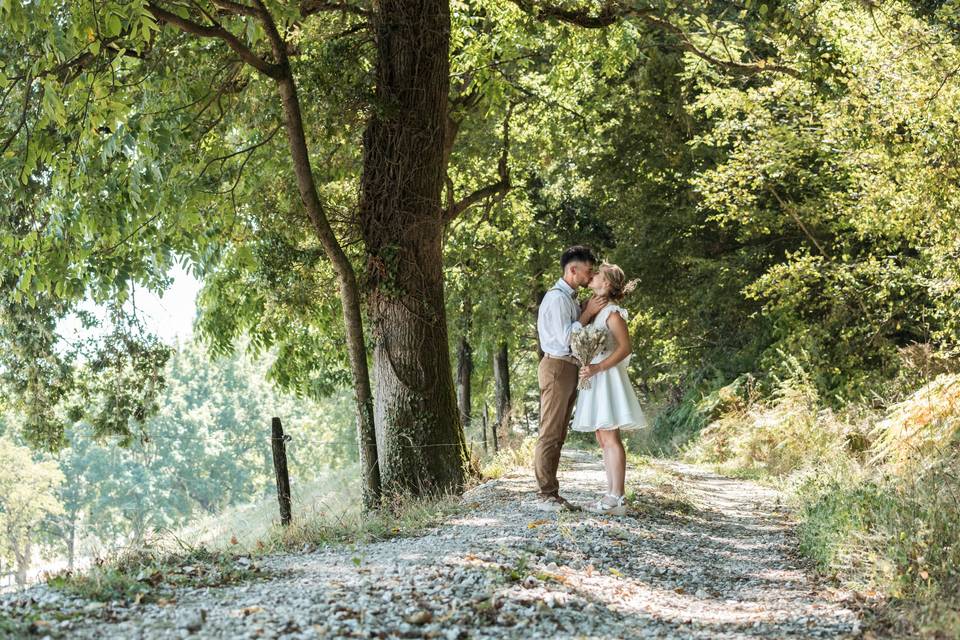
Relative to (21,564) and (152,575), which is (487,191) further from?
(152,575)

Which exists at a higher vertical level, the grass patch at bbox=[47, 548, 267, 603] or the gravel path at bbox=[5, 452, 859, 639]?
the grass patch at bbox=[47, 548, 267, 603]

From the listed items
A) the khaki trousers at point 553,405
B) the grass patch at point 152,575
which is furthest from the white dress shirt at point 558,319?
the grass patch at point 152,575

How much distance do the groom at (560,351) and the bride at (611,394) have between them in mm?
148

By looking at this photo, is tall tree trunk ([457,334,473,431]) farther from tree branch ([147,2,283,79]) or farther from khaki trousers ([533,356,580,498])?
khaki trousers ([533,356,580,498])

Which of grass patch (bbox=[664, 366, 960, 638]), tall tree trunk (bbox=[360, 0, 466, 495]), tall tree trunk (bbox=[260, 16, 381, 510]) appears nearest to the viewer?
grass patch (bbox=[664, 366, 960, 638])

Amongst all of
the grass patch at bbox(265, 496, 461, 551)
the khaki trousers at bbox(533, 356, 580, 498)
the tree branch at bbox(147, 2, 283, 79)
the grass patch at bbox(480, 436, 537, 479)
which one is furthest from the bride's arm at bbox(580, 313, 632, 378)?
the tree branch at bbox(147, 2, 283, 79)

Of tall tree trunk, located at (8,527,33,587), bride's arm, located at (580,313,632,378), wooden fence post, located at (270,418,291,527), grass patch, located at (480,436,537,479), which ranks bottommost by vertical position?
tall tree trunk, located at (8,527,33,587)

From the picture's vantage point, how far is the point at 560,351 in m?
9.09

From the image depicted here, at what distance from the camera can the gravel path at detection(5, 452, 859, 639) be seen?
4.88 m

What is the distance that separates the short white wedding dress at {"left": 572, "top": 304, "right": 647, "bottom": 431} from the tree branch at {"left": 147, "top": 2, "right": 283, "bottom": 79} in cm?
468

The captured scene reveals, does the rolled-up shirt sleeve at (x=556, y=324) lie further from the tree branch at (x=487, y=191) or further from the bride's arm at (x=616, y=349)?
the tree branch at (x=487, y=191)

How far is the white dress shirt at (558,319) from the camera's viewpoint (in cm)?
908

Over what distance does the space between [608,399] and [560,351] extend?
2.18 feet

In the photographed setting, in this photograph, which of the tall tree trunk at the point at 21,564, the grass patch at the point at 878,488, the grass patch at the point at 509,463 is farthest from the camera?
the grass patch at the point at 509,463
